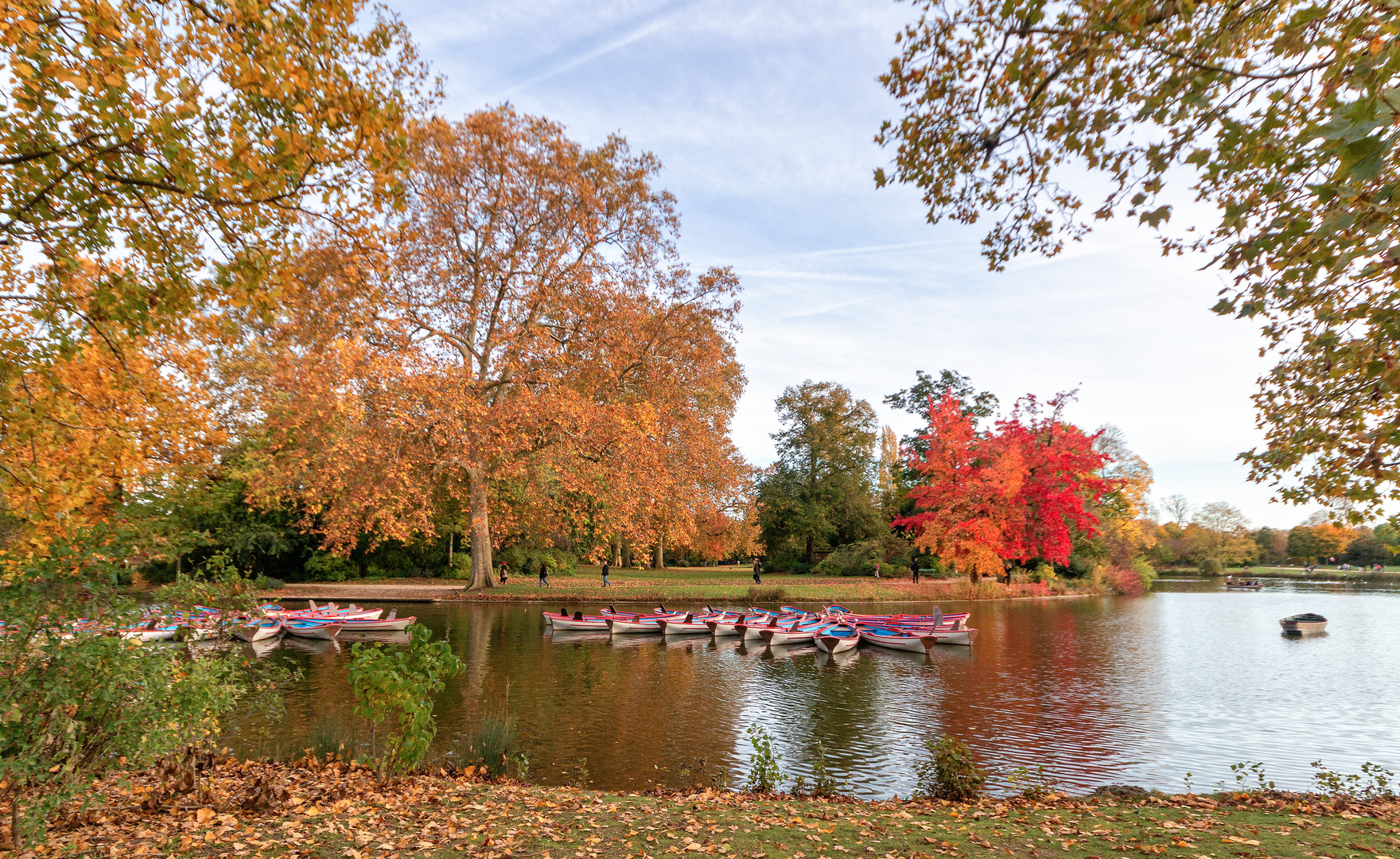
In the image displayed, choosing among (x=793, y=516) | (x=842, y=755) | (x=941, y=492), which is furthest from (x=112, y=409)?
(x=793, y=516)

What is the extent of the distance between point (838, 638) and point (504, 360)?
1531 centimetres

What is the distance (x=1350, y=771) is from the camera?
35.1 ft

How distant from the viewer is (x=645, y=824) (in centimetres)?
669

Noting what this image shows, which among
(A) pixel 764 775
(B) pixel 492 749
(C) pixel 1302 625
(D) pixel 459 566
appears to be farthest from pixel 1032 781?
(D) pixel 459 566

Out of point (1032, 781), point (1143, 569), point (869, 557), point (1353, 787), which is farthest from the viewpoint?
point (1143, 569)

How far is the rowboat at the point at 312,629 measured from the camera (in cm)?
2028

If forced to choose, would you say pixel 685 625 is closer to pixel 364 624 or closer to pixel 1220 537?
pixel 364 624

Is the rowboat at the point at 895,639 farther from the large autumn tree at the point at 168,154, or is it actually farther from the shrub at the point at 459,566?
the shrub at the point at 459,566

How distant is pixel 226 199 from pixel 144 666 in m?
3.68

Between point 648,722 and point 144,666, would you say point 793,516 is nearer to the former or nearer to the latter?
point 648,722

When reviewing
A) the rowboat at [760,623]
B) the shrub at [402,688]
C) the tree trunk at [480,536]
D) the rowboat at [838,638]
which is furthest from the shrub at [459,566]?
the shrub at [402,688]

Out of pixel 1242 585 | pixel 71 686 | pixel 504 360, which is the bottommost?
pixel 1242 585

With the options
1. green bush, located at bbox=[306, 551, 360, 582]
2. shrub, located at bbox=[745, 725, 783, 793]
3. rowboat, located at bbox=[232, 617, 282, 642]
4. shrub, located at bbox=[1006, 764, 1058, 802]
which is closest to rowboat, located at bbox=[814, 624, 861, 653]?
shrub, located at bbox=[1006, 764, 1058, 802]

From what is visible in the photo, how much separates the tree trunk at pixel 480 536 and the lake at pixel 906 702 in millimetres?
4253
